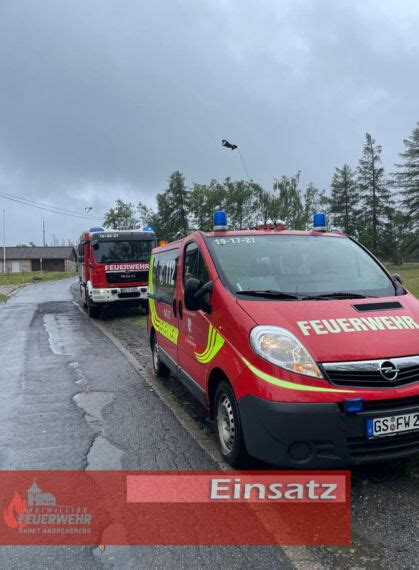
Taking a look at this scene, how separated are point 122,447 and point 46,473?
0.73m

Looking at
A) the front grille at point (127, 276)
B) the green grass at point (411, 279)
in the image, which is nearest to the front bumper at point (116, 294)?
the front grille at point (127, 276)

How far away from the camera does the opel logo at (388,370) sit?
10.3 feet

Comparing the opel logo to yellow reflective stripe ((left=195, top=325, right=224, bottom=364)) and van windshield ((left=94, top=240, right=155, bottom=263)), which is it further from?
van windshield ((left=94, top=240, right=155, bottom=263))

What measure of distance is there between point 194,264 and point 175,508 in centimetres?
236

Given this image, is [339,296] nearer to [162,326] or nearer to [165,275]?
[165,275]

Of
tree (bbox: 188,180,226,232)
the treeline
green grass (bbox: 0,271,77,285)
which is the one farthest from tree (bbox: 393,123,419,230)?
green grass (bbox: 0,271,77,285)

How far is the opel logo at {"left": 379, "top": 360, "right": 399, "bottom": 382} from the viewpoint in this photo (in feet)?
10.3

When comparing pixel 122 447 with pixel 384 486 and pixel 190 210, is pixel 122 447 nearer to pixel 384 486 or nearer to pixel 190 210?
pixel 384 486

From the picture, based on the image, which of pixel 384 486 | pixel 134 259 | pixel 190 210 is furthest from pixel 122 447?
pixel 190 210

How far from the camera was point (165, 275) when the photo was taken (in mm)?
6215

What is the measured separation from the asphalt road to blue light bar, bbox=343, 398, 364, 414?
36.6 inches

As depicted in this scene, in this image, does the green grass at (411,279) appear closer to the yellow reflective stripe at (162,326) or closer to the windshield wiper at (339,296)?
the yellow reflective stripe at (162,326)

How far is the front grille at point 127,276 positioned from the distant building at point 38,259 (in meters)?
71.5

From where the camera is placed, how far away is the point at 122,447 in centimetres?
434
